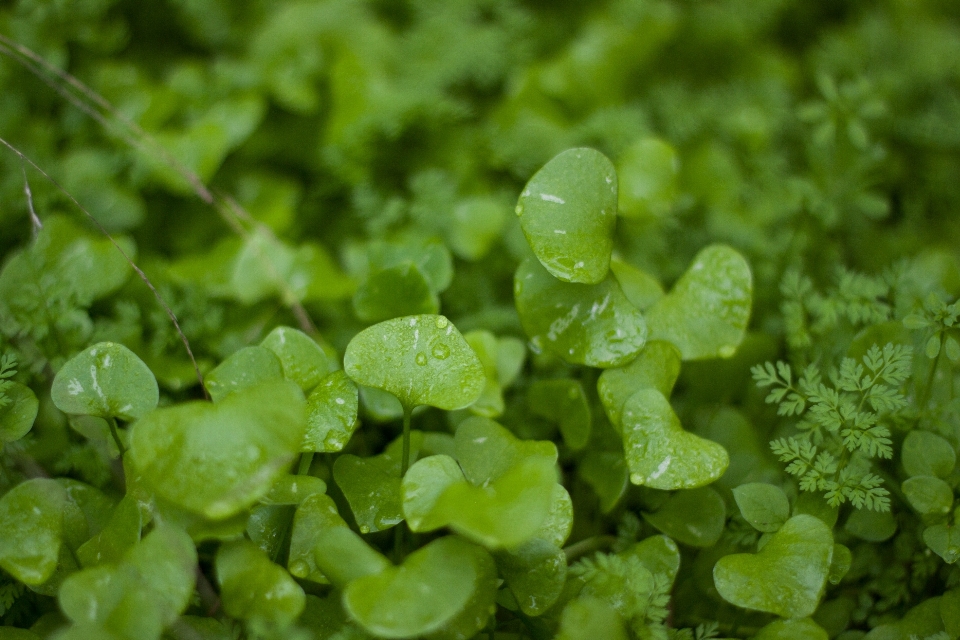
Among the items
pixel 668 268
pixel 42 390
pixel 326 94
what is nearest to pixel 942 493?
pixel 668 268

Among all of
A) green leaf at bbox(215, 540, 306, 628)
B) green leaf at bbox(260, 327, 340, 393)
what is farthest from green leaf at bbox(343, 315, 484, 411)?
green leaf at bbox(215, 540, 306, 628)

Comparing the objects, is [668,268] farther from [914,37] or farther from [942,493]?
[914,37]

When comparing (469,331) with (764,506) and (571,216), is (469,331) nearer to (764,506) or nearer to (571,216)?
(571,216)

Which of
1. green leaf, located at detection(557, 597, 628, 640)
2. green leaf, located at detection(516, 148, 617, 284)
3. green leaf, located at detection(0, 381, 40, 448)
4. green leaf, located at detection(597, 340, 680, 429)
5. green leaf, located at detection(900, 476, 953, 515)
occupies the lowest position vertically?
green leaf, located at detection(557, 597, 628, 640)

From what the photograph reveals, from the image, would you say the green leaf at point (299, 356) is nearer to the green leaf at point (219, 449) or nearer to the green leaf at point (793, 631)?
the green leaf at point (219, 449)

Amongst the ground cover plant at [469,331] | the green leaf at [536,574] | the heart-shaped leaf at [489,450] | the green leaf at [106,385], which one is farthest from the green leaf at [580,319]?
the green leaf at [106,385]

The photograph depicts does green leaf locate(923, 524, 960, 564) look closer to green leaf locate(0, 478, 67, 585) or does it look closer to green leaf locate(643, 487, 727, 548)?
green leaf locate(643, 487, 727, 548)

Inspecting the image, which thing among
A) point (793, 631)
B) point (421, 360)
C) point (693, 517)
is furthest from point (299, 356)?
point (793, 631)
